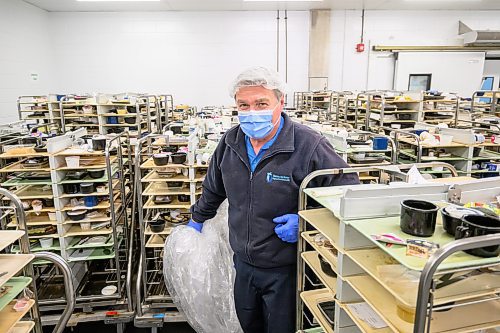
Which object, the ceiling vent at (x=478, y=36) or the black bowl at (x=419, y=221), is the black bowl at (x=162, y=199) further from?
the ceiling vent at (x=478, y=36)

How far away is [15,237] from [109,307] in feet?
5.67

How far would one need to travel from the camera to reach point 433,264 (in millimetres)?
755

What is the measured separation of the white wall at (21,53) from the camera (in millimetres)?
7215

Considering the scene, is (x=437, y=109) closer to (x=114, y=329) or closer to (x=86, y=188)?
(x=86, y=188)

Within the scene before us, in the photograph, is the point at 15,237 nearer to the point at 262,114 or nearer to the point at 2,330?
the point at 2,330

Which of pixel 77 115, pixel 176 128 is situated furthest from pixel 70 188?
pixel 77 115

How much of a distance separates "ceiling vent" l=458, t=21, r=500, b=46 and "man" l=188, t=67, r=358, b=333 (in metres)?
9.43

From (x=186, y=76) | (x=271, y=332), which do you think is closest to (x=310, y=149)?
(x=271, y=332)

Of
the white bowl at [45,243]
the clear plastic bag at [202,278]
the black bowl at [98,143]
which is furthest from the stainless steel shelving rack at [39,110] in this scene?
the clear plastic bag at [202,278]

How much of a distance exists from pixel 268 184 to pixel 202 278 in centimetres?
91

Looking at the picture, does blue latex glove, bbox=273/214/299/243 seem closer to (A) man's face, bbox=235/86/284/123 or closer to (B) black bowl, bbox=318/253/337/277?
(B) black bowl, bbox=318/253/337/277

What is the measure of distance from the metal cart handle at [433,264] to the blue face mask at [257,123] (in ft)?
3.36

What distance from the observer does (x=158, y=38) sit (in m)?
9.24

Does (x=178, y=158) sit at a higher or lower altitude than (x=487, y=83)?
lower
